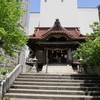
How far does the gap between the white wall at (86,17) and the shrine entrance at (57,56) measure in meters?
11.6

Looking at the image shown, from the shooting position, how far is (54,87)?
7.73m

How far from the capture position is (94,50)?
7.36m

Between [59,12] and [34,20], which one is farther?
[34,20]

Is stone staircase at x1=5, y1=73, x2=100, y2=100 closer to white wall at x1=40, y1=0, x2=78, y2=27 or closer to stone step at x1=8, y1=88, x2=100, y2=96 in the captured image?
stone step at x1=8, y1=88, x2=100, y2=96

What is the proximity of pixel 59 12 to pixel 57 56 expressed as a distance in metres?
11.3

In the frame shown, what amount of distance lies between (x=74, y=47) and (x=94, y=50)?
745 centimetres

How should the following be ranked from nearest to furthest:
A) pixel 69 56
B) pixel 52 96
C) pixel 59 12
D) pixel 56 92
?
pixel 52 96
pixel 56 92
pixel 69 56
pixel 59 12

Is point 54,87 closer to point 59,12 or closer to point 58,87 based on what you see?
point 58,87

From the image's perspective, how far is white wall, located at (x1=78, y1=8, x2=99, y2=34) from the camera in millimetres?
25719

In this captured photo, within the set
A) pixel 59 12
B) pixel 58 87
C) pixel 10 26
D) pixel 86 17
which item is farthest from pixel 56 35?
pixel 86 17

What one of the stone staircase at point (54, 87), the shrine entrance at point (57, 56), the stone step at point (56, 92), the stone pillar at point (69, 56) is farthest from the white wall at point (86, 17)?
the stone step at point (56, 92)

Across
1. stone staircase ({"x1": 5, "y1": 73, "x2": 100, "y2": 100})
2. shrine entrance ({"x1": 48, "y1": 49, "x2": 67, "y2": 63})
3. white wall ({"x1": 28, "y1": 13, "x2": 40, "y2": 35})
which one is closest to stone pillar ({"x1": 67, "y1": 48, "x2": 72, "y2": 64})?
shrine entrance ({"x1": 48, "y1": 49, "x2": 67, "y2": 63})

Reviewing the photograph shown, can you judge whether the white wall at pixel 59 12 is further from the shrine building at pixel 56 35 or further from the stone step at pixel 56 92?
the stone step at pixel 56 92

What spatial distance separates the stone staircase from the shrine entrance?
6861 mm
